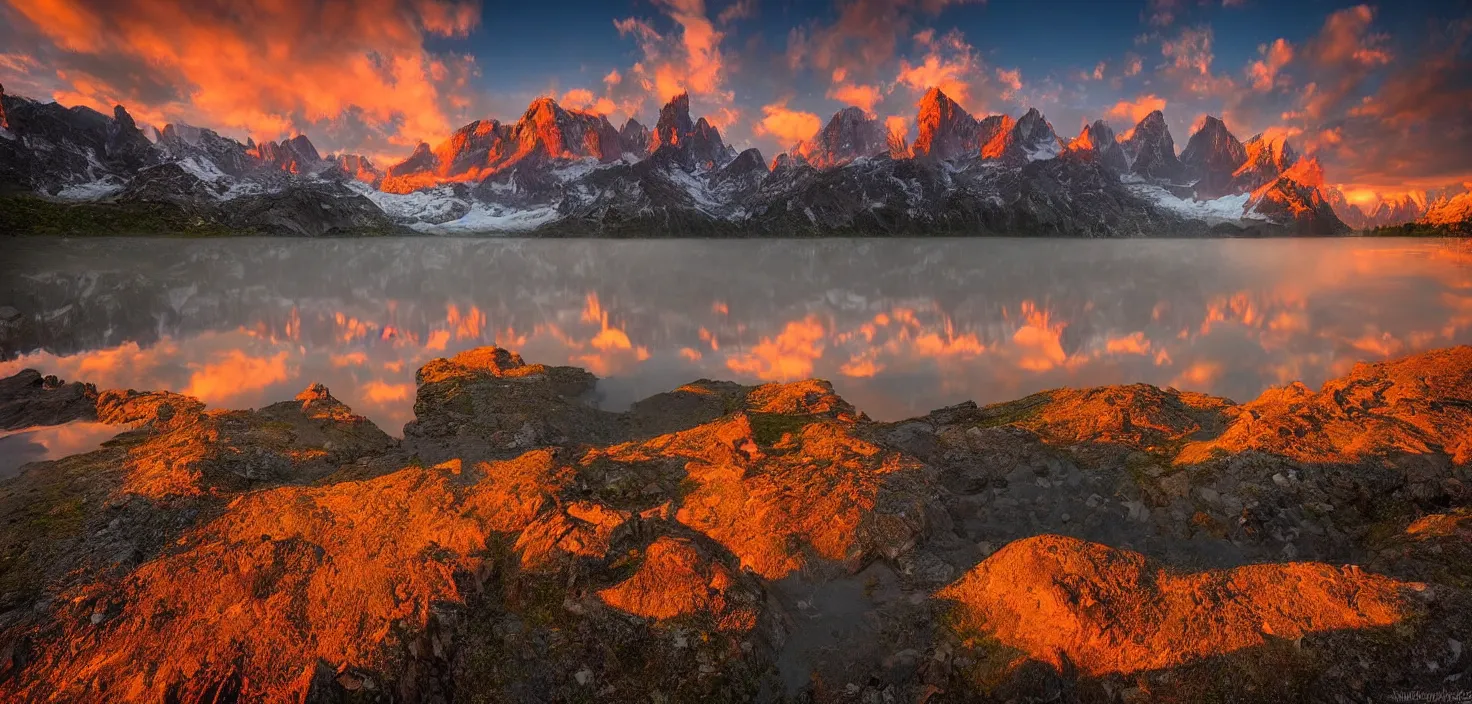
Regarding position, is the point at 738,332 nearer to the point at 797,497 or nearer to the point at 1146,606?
the point at 797,497

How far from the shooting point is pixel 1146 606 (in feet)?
24.4

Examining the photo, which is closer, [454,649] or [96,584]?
[454,649]

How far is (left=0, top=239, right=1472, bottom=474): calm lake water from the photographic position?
25.4 metres

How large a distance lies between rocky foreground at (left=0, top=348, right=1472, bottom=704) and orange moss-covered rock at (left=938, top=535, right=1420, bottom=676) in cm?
4

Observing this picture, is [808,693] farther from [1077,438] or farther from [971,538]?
[1077,438]

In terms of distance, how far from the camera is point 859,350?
1190 inches

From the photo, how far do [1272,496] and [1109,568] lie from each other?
15.9 ft

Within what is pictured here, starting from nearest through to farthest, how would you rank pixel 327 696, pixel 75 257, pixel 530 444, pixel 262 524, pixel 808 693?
pixel 327 696, pixel 808 693, pixel 262 524, pixel 530 444, pixel 75 257

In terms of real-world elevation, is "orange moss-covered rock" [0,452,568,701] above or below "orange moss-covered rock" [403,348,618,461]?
above

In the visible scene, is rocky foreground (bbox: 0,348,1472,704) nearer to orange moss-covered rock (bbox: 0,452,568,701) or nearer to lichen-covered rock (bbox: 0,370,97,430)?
orange moss-covered rock (bbox: 0,452,568,701)

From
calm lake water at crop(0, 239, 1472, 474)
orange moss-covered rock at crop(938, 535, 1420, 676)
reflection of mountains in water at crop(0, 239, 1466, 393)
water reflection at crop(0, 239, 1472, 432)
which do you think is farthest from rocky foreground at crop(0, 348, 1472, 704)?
reflection of mountains in water at crop(0, 239, 1466, 393)

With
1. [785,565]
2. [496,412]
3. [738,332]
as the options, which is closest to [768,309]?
[738,332]

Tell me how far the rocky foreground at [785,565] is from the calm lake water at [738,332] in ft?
29.4

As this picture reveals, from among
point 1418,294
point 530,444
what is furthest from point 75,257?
point 1418,294
